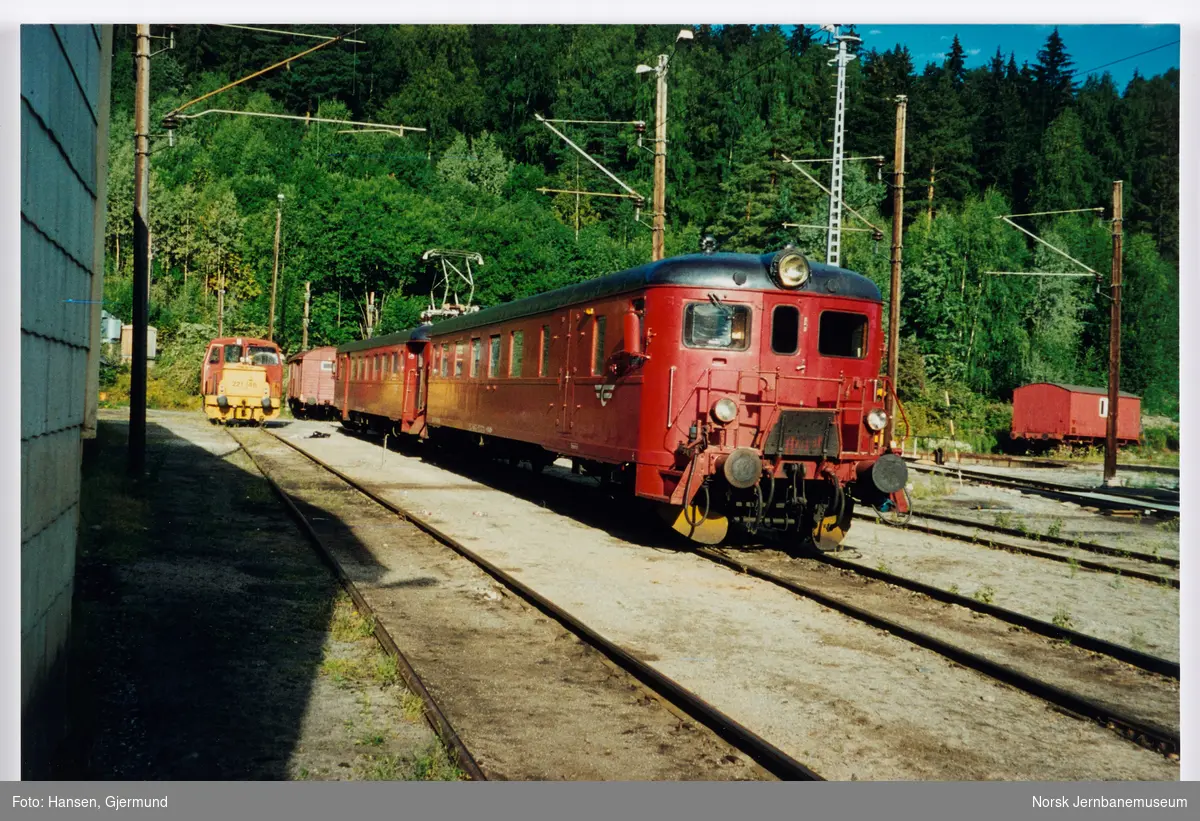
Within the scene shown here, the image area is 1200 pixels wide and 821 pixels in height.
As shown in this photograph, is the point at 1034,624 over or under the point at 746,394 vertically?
under

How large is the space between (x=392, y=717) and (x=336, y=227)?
1293 inches

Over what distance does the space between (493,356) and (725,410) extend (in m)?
7.69

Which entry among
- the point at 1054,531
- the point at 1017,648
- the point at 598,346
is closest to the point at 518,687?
the point at 1017,648

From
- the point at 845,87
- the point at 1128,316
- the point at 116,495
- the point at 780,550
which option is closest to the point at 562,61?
the point at 780,550

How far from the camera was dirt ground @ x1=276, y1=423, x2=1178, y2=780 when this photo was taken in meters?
5.22

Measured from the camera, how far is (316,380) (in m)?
42.7

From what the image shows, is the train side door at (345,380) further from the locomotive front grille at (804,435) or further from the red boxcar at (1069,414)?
the locomotive front grille at (804,435)

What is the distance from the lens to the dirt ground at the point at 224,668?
4.85m

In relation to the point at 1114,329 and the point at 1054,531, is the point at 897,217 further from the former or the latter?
the point at 1054,531

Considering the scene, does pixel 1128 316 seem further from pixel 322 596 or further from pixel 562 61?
pixel 322 596

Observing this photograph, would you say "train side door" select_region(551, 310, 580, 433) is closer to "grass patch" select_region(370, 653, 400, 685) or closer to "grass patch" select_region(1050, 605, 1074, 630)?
"grass patch" select_region(1050, 605, 1074, 630)

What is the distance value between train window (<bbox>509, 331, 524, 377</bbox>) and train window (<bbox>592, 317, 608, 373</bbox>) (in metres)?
3.26

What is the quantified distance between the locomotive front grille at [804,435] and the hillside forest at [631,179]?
128 inches

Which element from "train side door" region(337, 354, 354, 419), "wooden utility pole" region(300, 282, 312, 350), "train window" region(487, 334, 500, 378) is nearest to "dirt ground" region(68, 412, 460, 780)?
"train window" region(487, 334, 500, 378)
